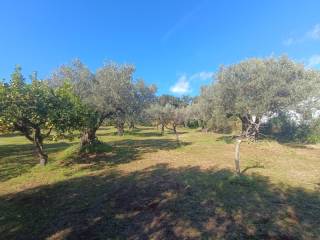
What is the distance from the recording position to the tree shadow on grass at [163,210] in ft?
27.8

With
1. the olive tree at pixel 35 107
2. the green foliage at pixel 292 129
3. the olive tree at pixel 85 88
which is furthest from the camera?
the green foliage at pixel 292 129

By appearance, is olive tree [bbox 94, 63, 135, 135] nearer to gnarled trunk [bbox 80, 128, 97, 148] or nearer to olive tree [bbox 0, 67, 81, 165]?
gnarled trunk [bbox 80, 128, 97, 148]

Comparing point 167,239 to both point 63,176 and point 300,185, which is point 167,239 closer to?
point 300,185

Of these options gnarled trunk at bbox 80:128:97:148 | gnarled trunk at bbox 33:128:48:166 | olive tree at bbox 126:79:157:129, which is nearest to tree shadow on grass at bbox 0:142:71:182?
gnarled trunk at bbox 33:128:48:166

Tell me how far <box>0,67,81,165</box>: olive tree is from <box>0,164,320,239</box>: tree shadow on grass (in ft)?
14.8

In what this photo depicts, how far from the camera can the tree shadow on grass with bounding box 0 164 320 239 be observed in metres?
8.48

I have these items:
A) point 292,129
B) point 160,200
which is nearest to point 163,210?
point 160,200

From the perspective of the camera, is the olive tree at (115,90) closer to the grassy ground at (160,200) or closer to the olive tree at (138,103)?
the olive tree at (138,103)

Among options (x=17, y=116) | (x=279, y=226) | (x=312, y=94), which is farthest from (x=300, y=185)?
(x=312, y=94)

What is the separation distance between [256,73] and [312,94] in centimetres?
696

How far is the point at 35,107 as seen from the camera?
623 inches

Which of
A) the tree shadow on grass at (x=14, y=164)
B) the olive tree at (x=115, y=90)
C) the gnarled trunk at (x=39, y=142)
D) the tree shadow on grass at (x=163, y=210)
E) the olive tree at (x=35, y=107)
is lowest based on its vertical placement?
the tree shadow on grass at (x=163, y=210)

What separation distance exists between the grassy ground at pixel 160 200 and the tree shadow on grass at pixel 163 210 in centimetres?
3

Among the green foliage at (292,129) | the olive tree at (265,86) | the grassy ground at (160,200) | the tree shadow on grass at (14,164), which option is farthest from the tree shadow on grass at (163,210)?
the green foliage at (292,129)
